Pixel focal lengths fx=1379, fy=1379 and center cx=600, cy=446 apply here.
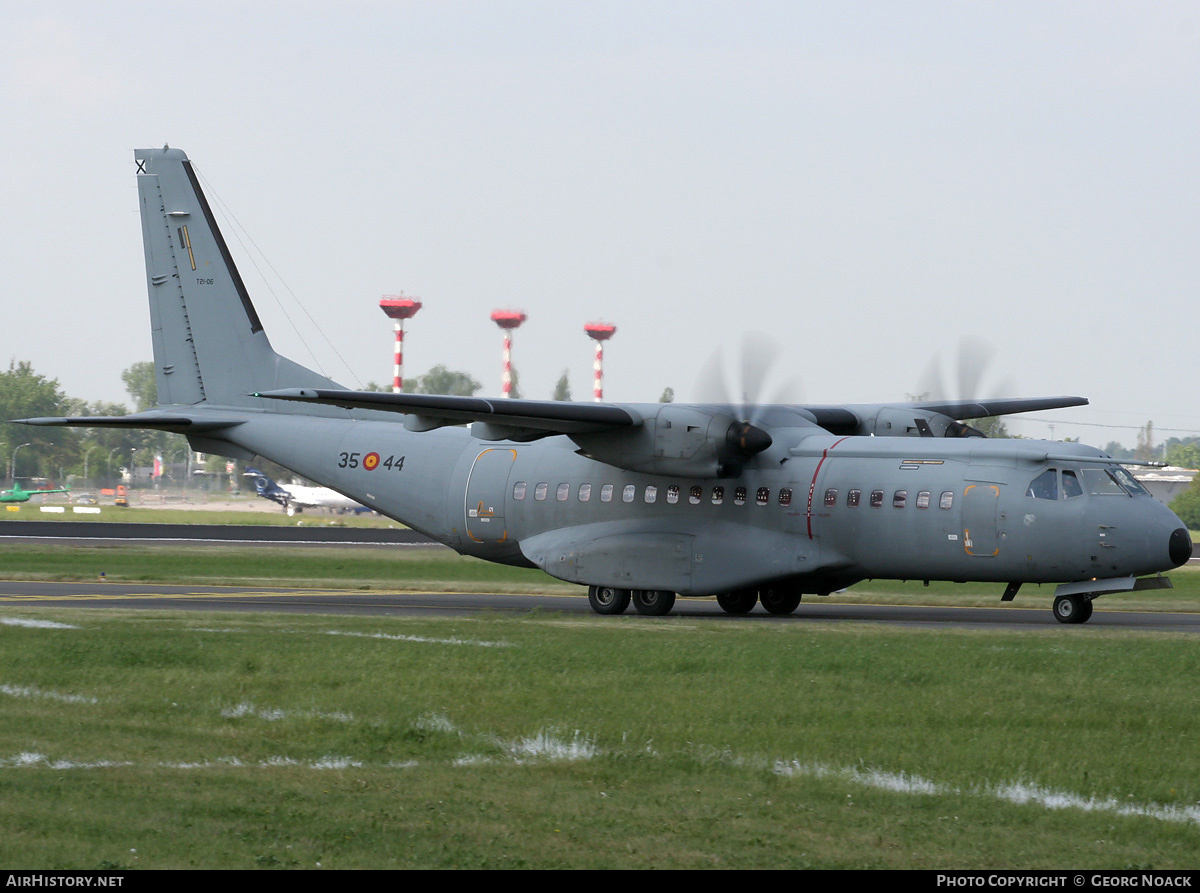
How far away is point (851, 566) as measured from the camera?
25141 mm

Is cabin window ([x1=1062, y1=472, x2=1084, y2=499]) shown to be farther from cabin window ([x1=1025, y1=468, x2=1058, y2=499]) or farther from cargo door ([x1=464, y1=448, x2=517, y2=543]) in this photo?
cargo door ([x1=464, y1=448, x2=517, y2=543])

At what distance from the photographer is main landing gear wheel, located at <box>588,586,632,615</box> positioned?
27.2 metres

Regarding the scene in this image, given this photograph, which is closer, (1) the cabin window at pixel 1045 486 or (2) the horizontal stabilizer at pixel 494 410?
(1) the cabin window at pixel 1045 486

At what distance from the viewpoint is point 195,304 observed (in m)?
32.3

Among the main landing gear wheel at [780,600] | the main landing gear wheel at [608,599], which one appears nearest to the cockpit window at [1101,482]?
the main landing gear wheel at [780,600]

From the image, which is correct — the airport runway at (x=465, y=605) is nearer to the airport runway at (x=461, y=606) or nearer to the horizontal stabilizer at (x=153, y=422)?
the airport runway at (x=461, y=606)

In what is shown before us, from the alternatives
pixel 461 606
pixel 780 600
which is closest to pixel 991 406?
pixel 780 600

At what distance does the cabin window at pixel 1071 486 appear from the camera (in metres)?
23.5

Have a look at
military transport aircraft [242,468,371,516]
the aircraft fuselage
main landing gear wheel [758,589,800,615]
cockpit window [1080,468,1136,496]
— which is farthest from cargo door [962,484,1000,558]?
military transport aircraft [242,468,371,516]

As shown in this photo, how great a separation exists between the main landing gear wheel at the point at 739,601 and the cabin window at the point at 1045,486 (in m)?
6.24

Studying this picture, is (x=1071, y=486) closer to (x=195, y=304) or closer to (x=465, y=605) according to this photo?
(x=465, y=605)

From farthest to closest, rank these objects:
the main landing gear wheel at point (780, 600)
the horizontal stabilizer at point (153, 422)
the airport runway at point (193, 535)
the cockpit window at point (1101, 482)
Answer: the airport runway at point (193, 535) → the horizontal stabilizer at point (153, 422) → the main landing gear wheel at point (780, 600) → the cockpit window at point (1101, 482)
